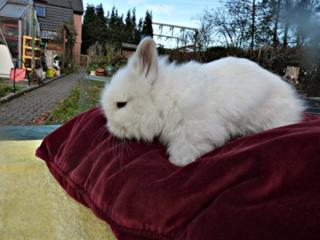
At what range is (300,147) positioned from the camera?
71 cm

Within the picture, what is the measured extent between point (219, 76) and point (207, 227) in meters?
0.50

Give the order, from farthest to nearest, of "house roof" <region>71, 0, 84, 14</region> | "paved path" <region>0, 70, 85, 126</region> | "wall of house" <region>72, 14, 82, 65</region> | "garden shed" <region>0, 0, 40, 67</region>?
"house roof" <region>71, 0, 84, 14</region> < "wall of house" <region>72, 14, 82, 65</region> < "garden shed" <region>0, 0, 40, 67</region> < "paved path" <region>0, 70, 85, 126</region>

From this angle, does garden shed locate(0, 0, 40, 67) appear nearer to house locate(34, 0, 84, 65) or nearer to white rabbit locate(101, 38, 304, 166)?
house locate(34, 0, 84, 65)

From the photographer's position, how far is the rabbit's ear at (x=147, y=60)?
100 centimetres

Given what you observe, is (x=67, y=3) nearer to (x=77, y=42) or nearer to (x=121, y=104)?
(x=77, y=42)

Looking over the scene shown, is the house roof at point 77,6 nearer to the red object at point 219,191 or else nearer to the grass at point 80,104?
the grass at point 80,104

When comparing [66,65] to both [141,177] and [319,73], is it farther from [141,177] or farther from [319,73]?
[141,177]

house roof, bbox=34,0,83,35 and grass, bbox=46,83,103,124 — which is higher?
house roof, bbox=34,0,83,35

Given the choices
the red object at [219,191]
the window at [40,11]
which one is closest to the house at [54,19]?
the window at [40,11]

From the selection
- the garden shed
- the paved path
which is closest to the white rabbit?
the paved path

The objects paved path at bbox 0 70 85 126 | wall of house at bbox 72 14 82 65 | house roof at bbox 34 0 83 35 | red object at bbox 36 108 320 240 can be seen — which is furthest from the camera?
wall of house at bbox 72 14 82 65

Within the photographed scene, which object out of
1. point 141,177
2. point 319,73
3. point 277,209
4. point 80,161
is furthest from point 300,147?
point 319,73

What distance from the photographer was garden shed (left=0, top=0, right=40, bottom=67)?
32.7 ft

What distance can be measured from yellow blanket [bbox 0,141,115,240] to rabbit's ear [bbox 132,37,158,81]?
447 mm
